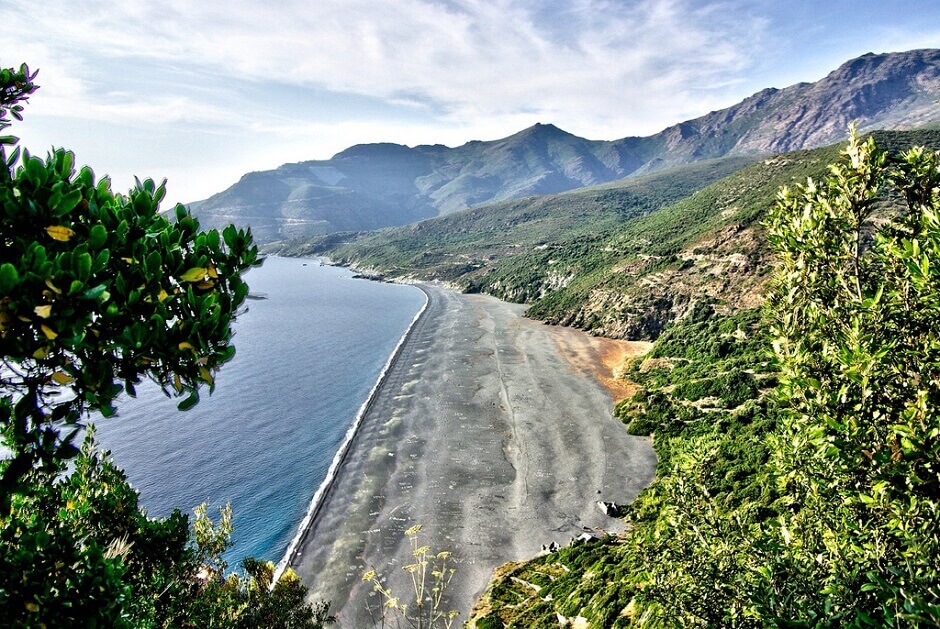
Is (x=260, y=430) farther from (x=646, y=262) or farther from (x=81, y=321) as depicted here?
(x=646, y=262)

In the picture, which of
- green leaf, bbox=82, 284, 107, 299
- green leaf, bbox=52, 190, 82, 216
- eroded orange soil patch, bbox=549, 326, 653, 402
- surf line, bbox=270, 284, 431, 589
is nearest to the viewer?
green leaf, bbox=82, 284, 107, 299

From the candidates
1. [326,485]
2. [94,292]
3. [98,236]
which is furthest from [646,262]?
[94,292]

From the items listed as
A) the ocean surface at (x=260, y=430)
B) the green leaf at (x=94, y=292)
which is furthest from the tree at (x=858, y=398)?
the ocean surface at (x=260, y=430)

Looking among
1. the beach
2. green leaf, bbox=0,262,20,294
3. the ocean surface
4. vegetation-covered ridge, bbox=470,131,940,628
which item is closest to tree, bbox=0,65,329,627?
green leaf, bbox=0,262,20,294

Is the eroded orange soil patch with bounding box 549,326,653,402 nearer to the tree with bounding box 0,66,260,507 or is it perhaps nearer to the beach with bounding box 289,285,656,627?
the beach with bounding box 289,285,656,627

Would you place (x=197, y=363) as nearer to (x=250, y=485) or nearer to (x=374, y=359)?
(x=250, y=485)

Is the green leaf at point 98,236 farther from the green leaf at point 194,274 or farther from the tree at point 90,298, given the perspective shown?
the green leaf at point 194,274
